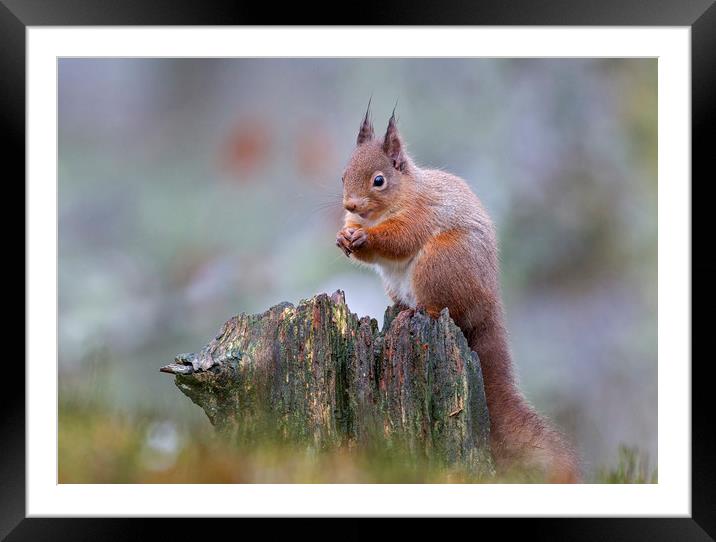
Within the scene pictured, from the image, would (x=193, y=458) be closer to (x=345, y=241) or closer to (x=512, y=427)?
(x=345, y=241)

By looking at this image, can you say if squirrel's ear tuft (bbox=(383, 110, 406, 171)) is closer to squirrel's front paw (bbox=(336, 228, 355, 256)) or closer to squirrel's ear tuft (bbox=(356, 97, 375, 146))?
squirrel's ear tuft (bbox=(356, 97, 375, 146))

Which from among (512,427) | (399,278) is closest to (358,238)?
(399,278)

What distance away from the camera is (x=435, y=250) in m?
4.41

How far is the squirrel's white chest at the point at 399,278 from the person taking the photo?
4.48 metres

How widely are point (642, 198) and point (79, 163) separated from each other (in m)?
2.90

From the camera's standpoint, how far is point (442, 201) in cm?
458
